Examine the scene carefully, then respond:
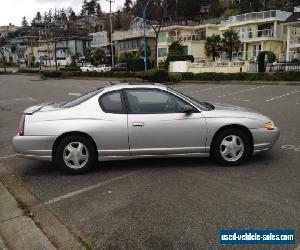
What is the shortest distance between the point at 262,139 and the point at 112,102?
8.39ft

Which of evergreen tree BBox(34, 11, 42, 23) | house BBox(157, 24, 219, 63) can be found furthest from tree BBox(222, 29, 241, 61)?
evergreen tree BBox(34, 11, 42, 23)

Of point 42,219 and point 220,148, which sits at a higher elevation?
point 220,148

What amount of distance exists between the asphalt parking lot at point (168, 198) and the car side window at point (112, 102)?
39.7 inches

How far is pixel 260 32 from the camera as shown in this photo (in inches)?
1839

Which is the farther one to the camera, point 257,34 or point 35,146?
point 257,34

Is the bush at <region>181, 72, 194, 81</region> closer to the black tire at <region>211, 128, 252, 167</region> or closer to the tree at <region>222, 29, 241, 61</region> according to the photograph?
the tree at <region>222, 29, 241, 61</region>

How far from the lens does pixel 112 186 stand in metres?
5.26

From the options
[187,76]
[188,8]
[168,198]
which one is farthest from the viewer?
[188,8]

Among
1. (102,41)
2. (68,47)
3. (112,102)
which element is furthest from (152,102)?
(68,47)

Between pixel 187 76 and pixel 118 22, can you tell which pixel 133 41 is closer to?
pixel 187 76

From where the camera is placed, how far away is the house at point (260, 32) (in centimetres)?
4544

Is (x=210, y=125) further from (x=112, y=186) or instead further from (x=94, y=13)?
(x=94, y=13)

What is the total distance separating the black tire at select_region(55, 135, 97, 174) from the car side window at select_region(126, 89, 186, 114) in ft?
2.87

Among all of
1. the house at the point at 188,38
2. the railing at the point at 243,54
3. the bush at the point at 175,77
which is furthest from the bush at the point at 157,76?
the house at the point at 188,38
